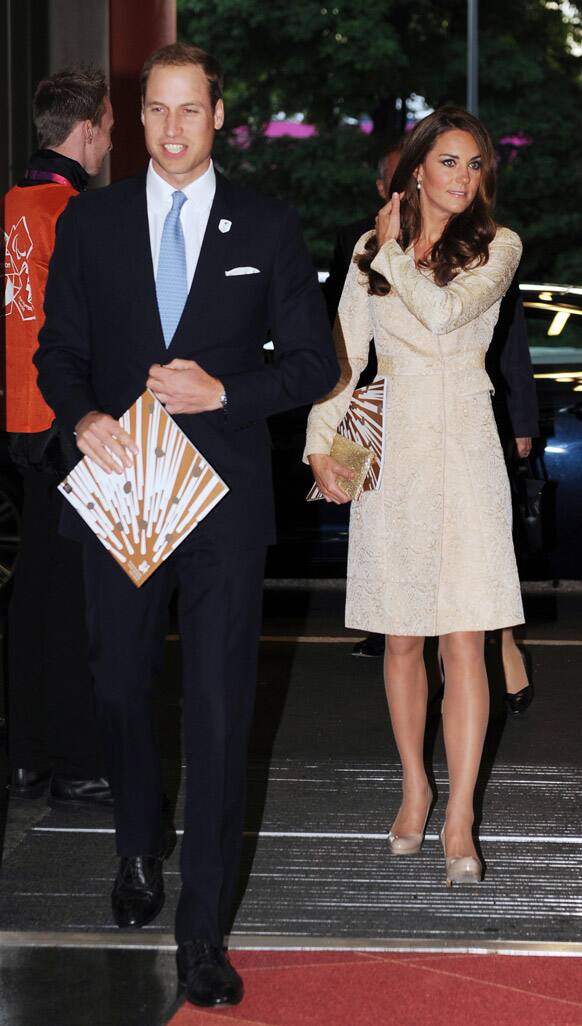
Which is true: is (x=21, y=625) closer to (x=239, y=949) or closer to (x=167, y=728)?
(x=167, y=728)

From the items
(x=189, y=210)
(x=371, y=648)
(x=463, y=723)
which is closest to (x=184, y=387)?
(x=189, y=210)

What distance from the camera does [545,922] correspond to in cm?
424

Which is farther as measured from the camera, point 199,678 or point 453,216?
point 453,216

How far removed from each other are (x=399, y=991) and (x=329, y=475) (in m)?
1.48

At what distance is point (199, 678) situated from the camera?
378 centimetres

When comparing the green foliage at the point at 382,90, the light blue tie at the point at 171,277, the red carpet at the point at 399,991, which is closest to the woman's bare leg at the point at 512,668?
the red carpet at the point at 399,991

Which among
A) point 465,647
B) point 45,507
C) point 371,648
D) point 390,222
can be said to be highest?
point 390,222

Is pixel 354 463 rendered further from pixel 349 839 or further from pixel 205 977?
pixel 205 977

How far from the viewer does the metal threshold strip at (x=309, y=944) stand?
13.3 ft

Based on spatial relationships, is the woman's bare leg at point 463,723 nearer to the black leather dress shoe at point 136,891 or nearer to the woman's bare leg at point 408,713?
the woman's bare leg at point 408,713

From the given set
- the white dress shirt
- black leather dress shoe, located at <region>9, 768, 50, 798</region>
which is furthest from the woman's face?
black leather dress shoe, located at <region>9, 768, 50, 798</region>

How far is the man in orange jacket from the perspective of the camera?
5027 mm

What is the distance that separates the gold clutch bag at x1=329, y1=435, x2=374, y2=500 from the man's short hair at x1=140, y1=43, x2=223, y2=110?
120 cm

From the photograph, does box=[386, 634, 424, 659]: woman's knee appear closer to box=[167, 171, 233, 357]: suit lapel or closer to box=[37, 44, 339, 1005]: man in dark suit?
box=[37, 44, 339, 1005]: man in dark suit
